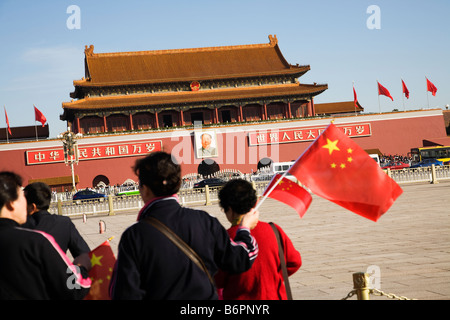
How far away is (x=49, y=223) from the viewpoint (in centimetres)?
325

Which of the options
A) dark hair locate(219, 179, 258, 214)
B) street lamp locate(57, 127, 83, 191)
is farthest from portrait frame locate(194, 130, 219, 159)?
dark hair locate(219, 179, 258, 214)

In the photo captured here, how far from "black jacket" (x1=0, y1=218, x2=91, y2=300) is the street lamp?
87.3 feet

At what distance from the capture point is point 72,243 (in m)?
3.32

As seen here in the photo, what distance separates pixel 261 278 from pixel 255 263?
80mm

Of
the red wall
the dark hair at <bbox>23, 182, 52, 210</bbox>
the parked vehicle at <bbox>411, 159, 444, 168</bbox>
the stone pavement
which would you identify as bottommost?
the stone pavement

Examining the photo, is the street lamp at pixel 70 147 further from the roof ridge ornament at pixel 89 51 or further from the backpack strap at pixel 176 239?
the backpack strap at pixel 176 239

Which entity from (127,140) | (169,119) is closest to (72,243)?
(127,140)

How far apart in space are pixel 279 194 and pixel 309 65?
3324 centimetres

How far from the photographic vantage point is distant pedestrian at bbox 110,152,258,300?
84.0 inches

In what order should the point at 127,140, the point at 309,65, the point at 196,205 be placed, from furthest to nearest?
the point at 309,65 < the point at 127,140 < the point at 196,205

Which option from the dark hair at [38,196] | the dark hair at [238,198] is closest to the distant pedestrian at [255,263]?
the dark hair at [238,198]

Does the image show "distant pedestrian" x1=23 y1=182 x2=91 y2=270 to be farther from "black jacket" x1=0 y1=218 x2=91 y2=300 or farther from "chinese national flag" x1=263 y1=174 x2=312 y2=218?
"chinese national flag" x1=263 y1=174 x2=312 y2=218

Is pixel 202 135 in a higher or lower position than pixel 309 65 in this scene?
lower
